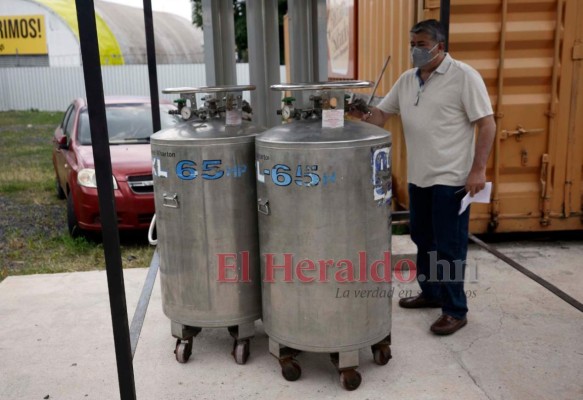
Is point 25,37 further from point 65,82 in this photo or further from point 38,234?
point 38,234

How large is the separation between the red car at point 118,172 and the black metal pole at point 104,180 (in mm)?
3546

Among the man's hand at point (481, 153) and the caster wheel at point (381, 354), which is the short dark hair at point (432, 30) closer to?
the man's hand at point (481, 153)

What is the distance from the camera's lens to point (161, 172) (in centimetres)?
339

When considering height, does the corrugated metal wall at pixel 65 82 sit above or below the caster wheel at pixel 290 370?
above

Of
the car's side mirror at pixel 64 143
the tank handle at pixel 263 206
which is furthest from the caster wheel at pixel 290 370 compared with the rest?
the car's side mirror at pixel 64 143

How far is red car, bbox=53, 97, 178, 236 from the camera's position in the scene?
6.26m

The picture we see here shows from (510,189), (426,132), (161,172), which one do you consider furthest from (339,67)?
(161,172)

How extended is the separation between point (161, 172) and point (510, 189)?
11.3ft

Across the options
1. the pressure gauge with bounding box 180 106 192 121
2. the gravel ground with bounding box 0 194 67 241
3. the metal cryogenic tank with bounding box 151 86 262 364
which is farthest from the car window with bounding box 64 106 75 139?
the metal cryogenic tank with bounding box 151 86 262 364

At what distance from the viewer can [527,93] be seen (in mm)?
5332

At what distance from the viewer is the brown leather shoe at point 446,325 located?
12.6 ft

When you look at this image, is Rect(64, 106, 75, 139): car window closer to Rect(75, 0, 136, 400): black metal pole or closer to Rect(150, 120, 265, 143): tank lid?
Rect(150, 120, 265, 143): tank lid

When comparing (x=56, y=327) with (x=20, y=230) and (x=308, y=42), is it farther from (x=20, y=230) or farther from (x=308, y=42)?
(x=20, y=230)

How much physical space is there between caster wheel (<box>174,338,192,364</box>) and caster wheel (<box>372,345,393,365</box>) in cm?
111
